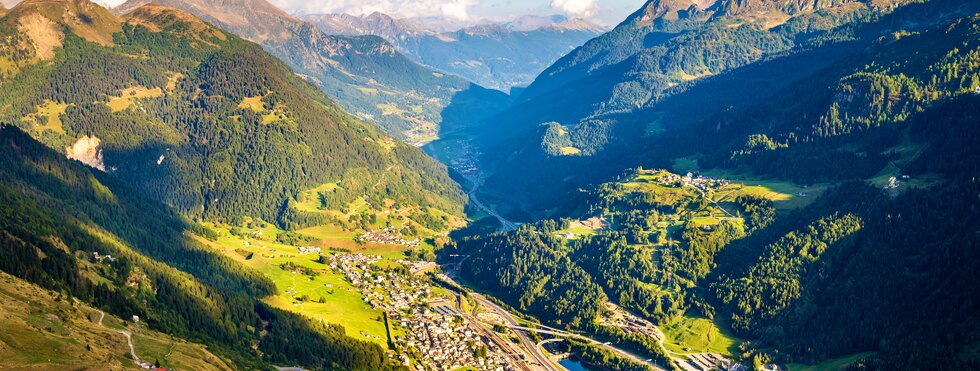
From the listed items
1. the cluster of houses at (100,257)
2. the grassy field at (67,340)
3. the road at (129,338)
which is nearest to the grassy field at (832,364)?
Result: the grassy field at (67,340)

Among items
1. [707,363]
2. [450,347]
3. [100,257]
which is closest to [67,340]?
[100,257]

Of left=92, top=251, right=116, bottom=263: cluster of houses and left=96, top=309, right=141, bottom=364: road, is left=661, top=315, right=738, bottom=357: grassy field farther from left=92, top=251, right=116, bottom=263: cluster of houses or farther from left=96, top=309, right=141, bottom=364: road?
left=92, top=251, right=116, bottom=263: cluster of houses

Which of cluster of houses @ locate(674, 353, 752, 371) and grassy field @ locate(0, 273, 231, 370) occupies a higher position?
grassy field @ locate(0, 273, 231, 370)

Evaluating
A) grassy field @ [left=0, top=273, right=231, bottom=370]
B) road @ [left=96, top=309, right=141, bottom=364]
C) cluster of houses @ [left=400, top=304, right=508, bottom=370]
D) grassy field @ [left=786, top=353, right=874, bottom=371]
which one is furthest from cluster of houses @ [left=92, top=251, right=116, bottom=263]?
grassy field @ [left=786, top=353, right=874, bottom=371]

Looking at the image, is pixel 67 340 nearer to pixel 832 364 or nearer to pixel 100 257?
pixel 100 257

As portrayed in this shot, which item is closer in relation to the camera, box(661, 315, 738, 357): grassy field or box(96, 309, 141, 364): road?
box(96, 309, 141, 364): road

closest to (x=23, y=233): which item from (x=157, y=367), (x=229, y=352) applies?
(x=229, y=352)

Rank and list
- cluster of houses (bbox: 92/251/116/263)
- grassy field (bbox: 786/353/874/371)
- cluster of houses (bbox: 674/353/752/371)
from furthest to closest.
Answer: cluster of houses (bbox: 674/353/752/371) < cluster of houses (bbox: 92/251/116/263) < grassy field (bbox: 786/353/874/371)
